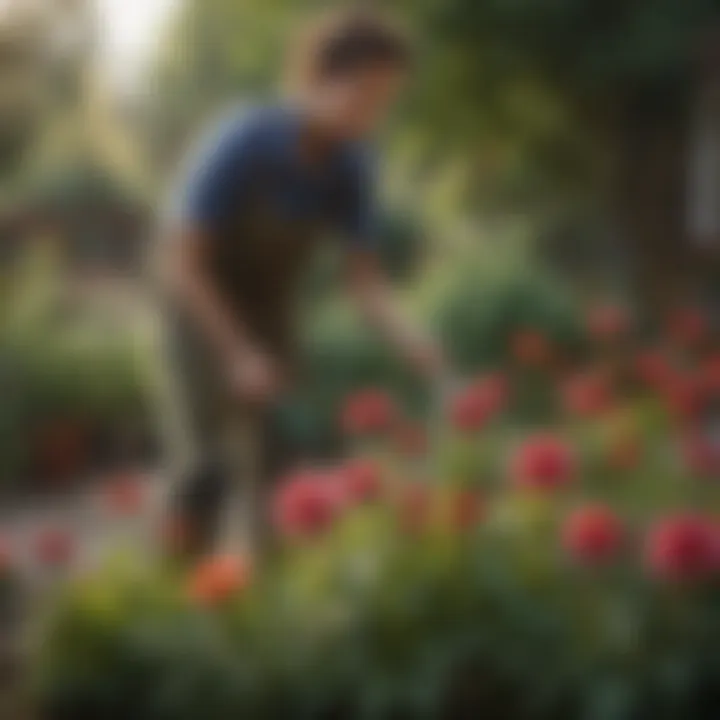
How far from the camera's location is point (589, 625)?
135 cm

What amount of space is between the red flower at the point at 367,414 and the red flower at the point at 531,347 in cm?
14

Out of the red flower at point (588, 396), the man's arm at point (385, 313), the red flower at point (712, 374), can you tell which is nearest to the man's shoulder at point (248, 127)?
the man's arm at point (385, 313)

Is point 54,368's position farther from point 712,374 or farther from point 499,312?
point 712,374

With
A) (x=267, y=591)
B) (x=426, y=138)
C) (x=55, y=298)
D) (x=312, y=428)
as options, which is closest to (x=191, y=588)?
(x=267, y=591)

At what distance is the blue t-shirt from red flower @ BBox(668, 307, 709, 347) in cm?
32

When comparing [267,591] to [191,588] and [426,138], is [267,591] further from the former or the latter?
[426,138]

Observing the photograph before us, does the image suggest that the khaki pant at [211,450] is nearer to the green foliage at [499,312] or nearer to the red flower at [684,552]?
the green foliage at [499,312]

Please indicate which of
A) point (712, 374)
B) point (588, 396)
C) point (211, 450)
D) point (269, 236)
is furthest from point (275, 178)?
point (712, 374)

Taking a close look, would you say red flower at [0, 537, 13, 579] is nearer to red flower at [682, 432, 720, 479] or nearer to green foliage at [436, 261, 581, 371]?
green foliage at [436, 261, 581, 371]

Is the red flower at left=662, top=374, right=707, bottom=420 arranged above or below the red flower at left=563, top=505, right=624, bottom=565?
above

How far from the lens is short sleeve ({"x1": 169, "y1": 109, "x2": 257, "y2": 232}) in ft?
4.45

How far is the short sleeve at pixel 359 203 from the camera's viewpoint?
54.4 inches

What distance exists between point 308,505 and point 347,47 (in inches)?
17.7

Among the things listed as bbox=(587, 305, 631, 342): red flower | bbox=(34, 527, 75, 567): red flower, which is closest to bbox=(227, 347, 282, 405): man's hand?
bbox=(34, 527, 75, 567): red flower
